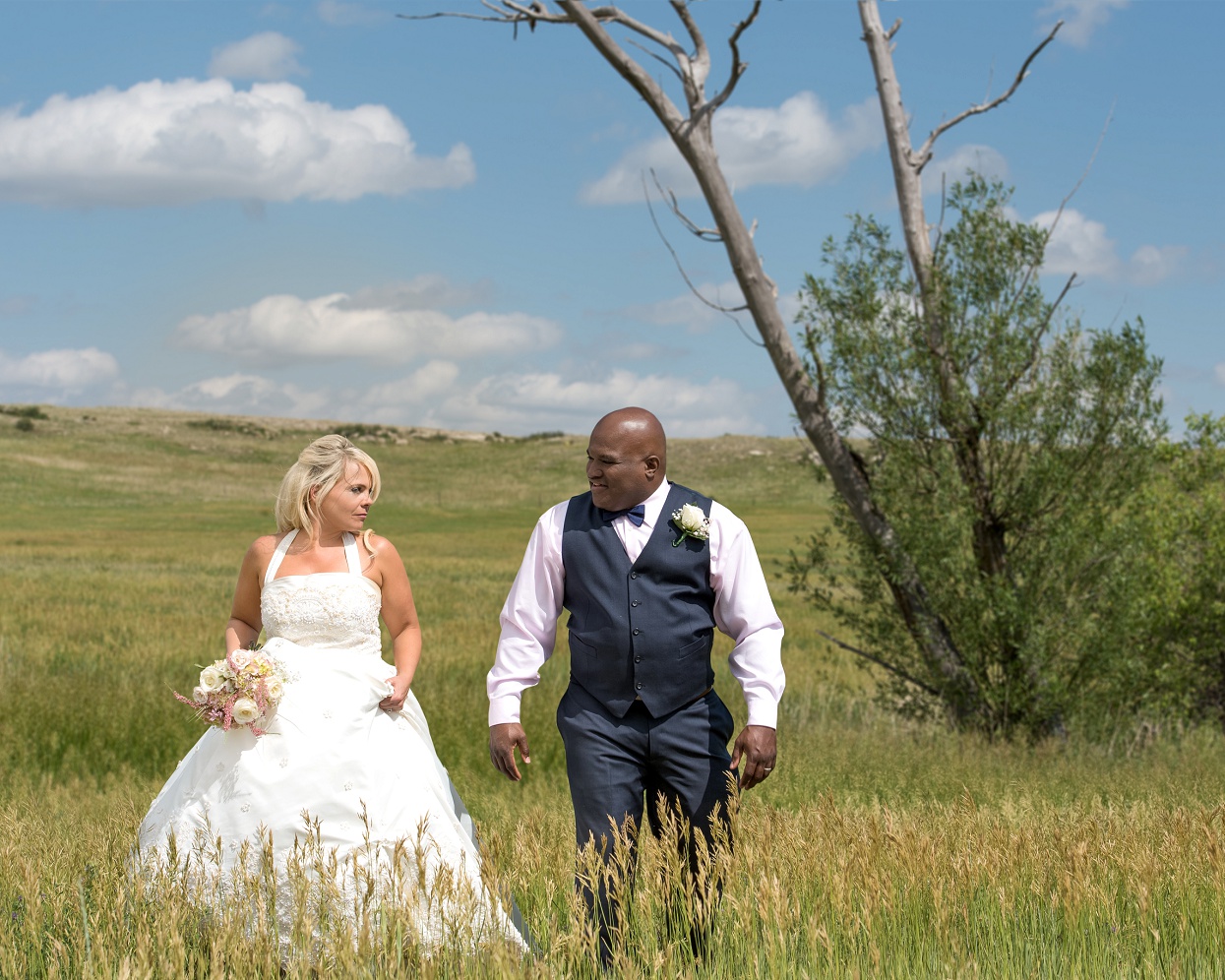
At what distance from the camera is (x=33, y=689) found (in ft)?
36.6

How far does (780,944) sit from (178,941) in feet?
5.72

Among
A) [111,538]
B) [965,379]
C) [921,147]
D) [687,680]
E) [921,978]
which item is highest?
[921,147]

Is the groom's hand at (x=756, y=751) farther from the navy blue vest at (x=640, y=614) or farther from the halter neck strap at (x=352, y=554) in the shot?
the halter neck strap at (x=352, y=554)

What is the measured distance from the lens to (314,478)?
4750 millimetres

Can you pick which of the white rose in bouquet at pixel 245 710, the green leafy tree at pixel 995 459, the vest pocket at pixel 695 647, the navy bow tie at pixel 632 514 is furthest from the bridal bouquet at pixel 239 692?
the green leafy tree at pixel 995 459

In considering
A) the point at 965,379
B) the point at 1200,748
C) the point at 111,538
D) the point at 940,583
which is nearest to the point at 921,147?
the point at 965,379

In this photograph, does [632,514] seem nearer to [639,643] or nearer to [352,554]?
[639,643]

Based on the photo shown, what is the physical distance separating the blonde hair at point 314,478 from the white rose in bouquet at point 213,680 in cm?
68

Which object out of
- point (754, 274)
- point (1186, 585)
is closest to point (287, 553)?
point (754, 274)

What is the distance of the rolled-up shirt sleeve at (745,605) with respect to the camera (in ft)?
13.4

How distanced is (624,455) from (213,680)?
75.8 inches

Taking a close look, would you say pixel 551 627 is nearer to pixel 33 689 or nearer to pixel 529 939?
pixel 529 939

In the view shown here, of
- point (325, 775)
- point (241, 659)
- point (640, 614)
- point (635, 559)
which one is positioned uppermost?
point (635, 559)

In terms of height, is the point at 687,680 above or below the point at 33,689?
above
